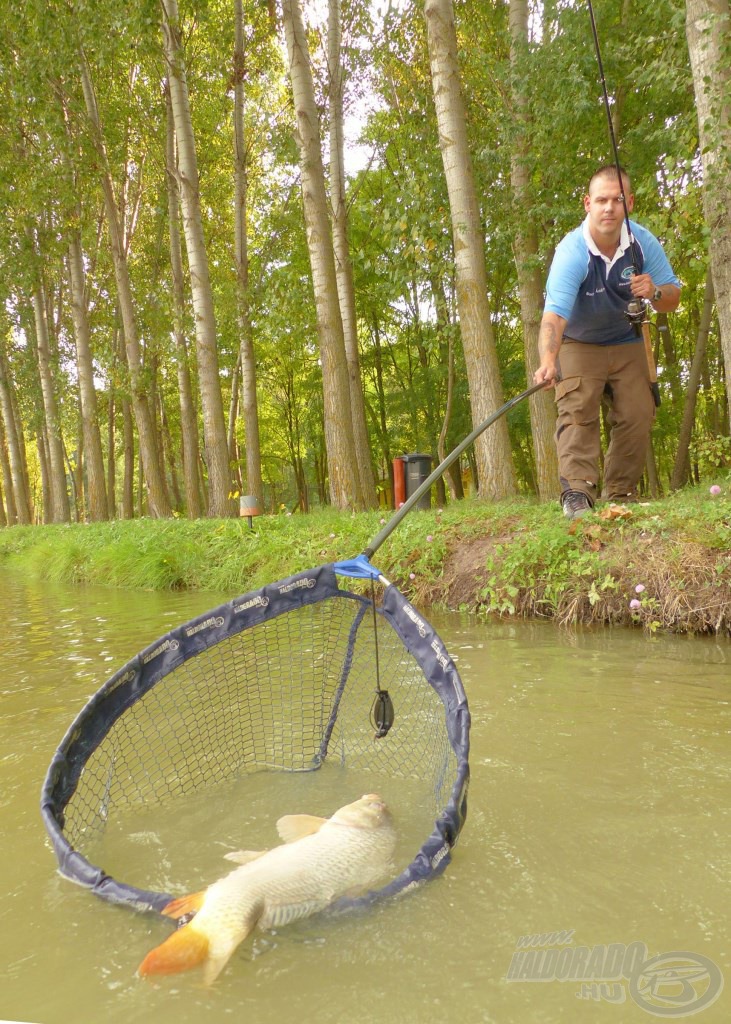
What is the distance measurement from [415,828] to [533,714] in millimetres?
1157

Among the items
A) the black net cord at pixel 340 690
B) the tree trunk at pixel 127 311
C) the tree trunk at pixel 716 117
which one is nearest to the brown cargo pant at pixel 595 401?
the tree trunk at pixel 716 117

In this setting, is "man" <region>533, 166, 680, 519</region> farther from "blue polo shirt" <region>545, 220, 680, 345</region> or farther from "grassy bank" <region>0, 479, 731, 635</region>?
"grassy bank" <region>0, 479, 731, 635</region>

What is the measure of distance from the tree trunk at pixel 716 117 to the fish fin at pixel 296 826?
5.26 m

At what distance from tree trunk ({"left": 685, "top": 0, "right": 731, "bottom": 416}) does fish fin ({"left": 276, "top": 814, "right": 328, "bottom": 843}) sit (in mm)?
5260

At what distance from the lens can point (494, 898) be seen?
70.8 inches

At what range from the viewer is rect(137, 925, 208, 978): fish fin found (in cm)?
148

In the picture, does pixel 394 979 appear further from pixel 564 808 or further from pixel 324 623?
pixel 324 623

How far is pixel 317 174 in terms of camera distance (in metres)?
9.32

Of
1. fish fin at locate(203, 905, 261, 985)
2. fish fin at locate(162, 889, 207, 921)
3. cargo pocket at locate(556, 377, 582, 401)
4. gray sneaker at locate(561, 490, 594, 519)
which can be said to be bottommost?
fish fin at locate(203, 905, 261, 985)

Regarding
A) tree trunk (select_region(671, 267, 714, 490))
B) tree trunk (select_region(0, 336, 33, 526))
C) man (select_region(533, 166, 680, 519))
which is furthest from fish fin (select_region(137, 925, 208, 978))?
tree trunk (select_region(0, 336, 33, 526))

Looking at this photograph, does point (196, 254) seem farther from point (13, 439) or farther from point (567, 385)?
point (13, 439)

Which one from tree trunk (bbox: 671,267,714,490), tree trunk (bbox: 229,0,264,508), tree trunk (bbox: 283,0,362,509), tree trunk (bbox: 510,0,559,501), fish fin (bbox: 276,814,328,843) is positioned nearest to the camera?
fish fin (bbox: 276,814,328,843)

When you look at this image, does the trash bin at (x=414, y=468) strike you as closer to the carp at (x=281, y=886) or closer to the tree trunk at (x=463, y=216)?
the tree trunk at (x=463, y=216)

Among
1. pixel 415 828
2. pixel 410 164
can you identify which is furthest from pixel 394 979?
pixel 410 164
